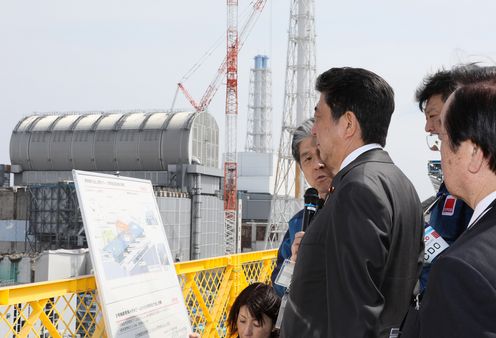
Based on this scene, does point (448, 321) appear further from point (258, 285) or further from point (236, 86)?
point (236, 86)

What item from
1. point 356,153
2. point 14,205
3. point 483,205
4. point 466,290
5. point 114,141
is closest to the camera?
point 466,290

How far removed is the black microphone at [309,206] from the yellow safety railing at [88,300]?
136 centimetres

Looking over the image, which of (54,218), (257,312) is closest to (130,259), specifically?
(257,312)

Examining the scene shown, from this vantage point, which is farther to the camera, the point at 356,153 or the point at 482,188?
the point at 356,153

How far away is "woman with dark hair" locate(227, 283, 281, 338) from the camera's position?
3.29m

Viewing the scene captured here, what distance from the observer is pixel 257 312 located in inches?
130

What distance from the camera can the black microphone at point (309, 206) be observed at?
2.67m

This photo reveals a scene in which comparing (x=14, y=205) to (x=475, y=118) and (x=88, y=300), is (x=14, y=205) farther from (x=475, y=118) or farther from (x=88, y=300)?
(x=475, y=118)

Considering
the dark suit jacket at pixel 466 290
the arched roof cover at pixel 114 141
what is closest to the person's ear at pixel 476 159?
the dark suit jacket at pixel 466 290

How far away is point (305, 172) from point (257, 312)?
0.82 m

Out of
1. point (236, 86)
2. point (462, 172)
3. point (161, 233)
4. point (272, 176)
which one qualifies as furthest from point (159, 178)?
point (462, 172)

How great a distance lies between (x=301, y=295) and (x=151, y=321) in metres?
1.82

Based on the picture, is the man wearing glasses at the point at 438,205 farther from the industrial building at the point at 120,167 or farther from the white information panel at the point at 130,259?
the industrial building at the point at 120,167

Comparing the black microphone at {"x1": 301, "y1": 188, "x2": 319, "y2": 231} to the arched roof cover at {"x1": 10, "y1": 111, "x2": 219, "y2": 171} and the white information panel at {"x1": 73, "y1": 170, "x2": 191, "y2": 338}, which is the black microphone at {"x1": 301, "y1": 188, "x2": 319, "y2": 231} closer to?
the white information panel at {"x1": 73, "y1": 170, "x2": 191, "y2": 338}
